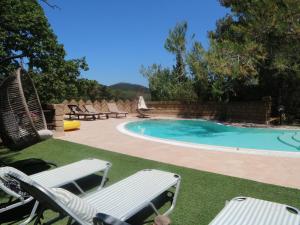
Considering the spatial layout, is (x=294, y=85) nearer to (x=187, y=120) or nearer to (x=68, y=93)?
(x=187, y=120)

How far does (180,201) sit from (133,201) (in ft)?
3.53

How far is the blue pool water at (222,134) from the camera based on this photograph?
11259 mm

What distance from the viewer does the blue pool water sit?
1126 cm

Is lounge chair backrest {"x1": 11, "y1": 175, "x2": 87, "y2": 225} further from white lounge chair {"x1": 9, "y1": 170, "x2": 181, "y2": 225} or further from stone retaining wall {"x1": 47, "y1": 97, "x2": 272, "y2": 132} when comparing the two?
stone retaining wall {"x1": 47, "y1": 97, "x2": 272, "y2": 132}

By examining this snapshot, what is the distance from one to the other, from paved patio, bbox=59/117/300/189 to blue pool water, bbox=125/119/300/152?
3896 millimetres

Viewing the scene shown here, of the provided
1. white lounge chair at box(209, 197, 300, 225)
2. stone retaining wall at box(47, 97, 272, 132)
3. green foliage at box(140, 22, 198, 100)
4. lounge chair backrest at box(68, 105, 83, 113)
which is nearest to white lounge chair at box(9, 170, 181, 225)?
white lounge chair at box(209, 197, 300, 225)

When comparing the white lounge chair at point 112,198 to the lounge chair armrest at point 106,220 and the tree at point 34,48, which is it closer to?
the lounge chair armrest at point 106,220

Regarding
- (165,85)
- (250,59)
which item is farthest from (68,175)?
(165,85)

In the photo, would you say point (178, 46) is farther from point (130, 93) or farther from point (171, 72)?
point (130, 93)

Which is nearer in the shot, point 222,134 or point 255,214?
point 255,214

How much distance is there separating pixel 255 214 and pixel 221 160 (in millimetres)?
3761

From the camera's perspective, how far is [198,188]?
458 centimetres

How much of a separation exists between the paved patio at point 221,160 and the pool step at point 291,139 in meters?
4.50

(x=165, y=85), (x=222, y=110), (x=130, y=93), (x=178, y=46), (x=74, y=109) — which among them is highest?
(x=178, y=46)
